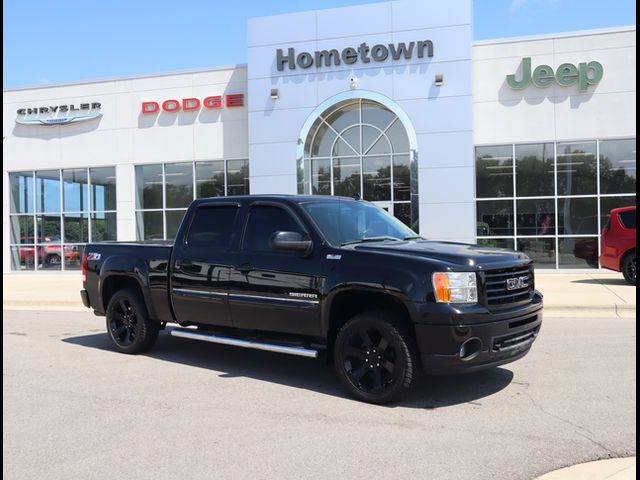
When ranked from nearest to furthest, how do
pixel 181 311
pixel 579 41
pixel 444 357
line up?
pixel 444 357
pixel 181 311
pixel 579 41

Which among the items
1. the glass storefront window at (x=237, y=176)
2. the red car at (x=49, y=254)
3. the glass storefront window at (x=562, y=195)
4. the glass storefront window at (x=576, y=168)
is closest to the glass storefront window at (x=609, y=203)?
the glass storefront window at (x=562, y=195)

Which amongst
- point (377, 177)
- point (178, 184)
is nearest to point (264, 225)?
point (377, 177)

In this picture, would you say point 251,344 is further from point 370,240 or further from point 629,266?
point 629,266

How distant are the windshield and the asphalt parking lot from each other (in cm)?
153

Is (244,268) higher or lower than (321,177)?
lower

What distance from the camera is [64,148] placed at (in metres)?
23.8

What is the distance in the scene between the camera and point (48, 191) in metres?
24.3

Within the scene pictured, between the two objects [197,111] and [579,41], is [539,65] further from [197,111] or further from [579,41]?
[197,111]

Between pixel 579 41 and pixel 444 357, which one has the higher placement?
pixel 579 41

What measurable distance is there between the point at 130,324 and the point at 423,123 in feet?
45.2

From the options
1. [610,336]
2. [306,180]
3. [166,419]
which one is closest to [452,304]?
[166,419]

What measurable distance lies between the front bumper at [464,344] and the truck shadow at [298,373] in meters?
0.47

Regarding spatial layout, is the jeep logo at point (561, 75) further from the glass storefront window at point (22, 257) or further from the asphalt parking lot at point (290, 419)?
the glass storefront window at point (22, 257)

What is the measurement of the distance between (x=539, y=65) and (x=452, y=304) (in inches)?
644
